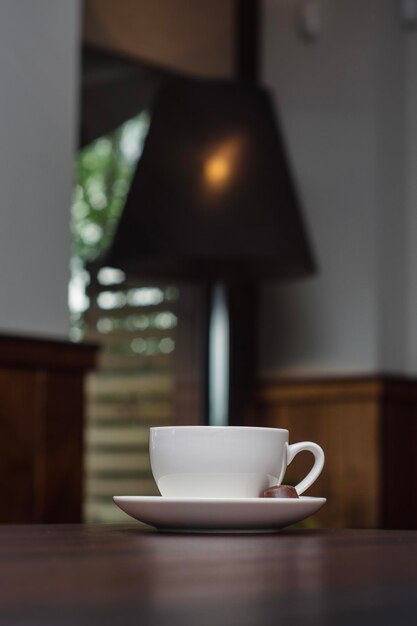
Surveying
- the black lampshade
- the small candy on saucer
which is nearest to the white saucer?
the small candy on saucer

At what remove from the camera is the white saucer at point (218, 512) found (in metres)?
0.89

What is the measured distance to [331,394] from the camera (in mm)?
3908

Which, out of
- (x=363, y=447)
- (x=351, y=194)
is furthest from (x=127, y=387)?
(x=351, y=194)

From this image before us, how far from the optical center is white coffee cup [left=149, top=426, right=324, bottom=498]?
0.96 meters

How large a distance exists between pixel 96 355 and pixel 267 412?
1281 mm

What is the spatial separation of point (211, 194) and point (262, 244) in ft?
0.66

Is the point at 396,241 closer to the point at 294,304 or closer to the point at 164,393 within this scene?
the point at 294,304

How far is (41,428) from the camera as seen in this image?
2.76 metres

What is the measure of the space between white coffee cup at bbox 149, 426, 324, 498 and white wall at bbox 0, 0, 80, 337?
1.76 meters

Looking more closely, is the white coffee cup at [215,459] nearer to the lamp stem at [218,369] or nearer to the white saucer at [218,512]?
→ the white saucer at [218,512]

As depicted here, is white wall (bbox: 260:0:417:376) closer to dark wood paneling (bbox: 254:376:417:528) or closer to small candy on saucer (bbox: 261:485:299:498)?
dark wood paneling (bbox: 254:376:417:528)

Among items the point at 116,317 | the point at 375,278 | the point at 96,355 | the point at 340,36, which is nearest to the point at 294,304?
the point at 375,278

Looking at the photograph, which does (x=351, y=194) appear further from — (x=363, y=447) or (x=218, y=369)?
(x=363, y=447)

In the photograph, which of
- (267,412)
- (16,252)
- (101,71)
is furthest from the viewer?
(267,412)
